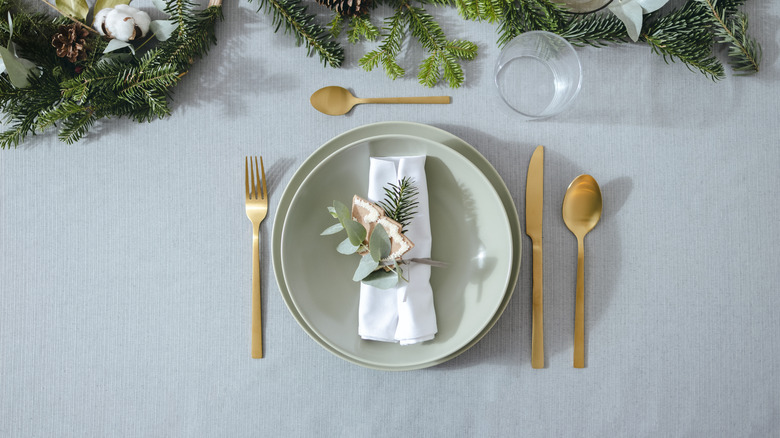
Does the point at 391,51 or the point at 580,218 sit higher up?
the point at 391,51

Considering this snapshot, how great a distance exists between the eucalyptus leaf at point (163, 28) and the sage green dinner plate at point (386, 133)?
32cm

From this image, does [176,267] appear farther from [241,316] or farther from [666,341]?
[666,341]

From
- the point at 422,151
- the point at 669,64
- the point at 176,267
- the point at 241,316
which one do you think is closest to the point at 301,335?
the point at 241,316

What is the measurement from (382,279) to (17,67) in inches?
25.6

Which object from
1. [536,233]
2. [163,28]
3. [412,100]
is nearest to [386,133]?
[412,100]

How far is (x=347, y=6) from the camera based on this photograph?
71 centimetres

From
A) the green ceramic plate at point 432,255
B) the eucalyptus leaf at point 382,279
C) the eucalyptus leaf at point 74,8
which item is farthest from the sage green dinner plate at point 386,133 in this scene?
the eucalyptus leaf at point 74,8

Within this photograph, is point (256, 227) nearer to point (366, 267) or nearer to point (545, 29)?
point (366, 267)

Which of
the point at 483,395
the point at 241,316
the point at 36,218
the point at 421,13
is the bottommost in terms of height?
the point at 483,395

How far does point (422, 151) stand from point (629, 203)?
1.22ft

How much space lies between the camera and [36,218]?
30.9 inches

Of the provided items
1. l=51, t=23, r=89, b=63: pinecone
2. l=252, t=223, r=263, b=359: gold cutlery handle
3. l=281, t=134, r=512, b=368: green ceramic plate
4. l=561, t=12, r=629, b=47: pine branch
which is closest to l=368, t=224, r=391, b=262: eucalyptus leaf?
l=281, t=134, r=512, b=368: green ceramic plate

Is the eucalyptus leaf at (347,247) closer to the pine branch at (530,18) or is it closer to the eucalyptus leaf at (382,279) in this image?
the eucalyptus leaf at (382,279)

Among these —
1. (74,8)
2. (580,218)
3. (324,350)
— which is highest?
(74,8)
